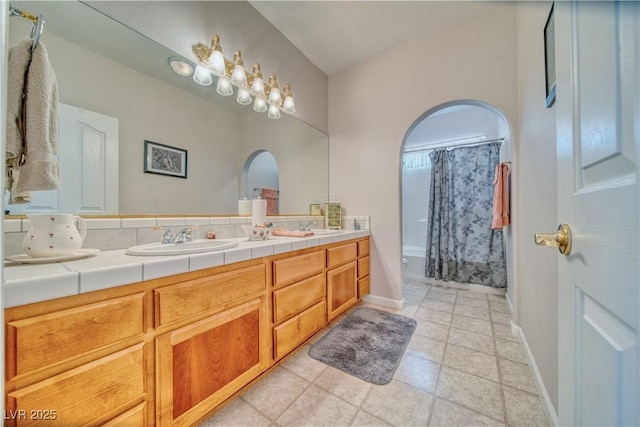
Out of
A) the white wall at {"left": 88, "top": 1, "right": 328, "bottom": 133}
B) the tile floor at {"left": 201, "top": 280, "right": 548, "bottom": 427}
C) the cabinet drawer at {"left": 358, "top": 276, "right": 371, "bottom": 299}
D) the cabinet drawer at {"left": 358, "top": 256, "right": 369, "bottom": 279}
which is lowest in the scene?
the tile floor at {"left": 201, "top": 280, "right": 548, "bottom": 427}

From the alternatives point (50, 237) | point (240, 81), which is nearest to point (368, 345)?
point (50, 237)

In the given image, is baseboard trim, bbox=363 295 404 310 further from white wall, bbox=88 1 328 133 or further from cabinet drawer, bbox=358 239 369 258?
white wall, bbox=88 1 328 133

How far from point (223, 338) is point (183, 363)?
0.17m

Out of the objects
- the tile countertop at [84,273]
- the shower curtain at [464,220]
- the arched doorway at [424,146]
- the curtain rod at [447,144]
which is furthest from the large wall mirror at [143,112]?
the curtain rod at [447,144]

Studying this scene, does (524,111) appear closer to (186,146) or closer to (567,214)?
(567,214)

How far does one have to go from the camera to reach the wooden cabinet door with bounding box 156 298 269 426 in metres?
0.84

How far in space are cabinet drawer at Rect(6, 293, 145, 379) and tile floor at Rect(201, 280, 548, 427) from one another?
2.31 feet

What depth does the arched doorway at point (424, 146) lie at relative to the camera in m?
3.10

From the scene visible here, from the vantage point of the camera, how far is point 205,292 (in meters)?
0.95

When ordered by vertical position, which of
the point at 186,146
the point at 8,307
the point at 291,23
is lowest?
the point at 8,307

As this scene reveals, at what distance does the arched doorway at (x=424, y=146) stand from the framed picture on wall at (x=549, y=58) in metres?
1.57

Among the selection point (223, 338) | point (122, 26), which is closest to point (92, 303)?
point (223, 338)

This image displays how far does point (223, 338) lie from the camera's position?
1.03 meters

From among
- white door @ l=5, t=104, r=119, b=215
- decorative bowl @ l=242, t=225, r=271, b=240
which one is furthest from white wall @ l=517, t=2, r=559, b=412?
white door @ l=5, t=104, r=119, b=215
